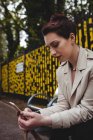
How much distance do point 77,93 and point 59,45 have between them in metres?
0.30

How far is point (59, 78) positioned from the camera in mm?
2221

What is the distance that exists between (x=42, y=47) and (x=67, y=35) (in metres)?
10.8

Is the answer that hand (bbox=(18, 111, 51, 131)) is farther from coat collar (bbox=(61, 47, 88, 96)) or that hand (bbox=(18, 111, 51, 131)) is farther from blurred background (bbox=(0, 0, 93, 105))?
blurred background (bbox=(0, 0, 93, 105))

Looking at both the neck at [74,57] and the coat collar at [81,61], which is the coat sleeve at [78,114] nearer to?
the coat collar at [81,61]

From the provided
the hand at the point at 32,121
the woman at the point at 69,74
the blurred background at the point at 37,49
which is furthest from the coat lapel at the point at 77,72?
the blurred background at the point at 37,49

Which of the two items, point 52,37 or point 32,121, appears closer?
point 32,121

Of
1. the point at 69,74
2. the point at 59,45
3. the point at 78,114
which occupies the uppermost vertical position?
the point at 59,45

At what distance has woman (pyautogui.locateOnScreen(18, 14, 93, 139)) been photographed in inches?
76.0

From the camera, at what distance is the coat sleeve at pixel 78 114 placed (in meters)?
1.89

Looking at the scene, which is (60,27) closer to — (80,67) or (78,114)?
(80,67)

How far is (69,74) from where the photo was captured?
214 cm

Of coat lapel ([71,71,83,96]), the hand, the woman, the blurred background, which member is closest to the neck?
the woman

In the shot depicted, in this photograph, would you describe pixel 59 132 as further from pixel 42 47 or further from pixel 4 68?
pixel 4 68

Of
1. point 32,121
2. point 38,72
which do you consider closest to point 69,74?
point 32,121
